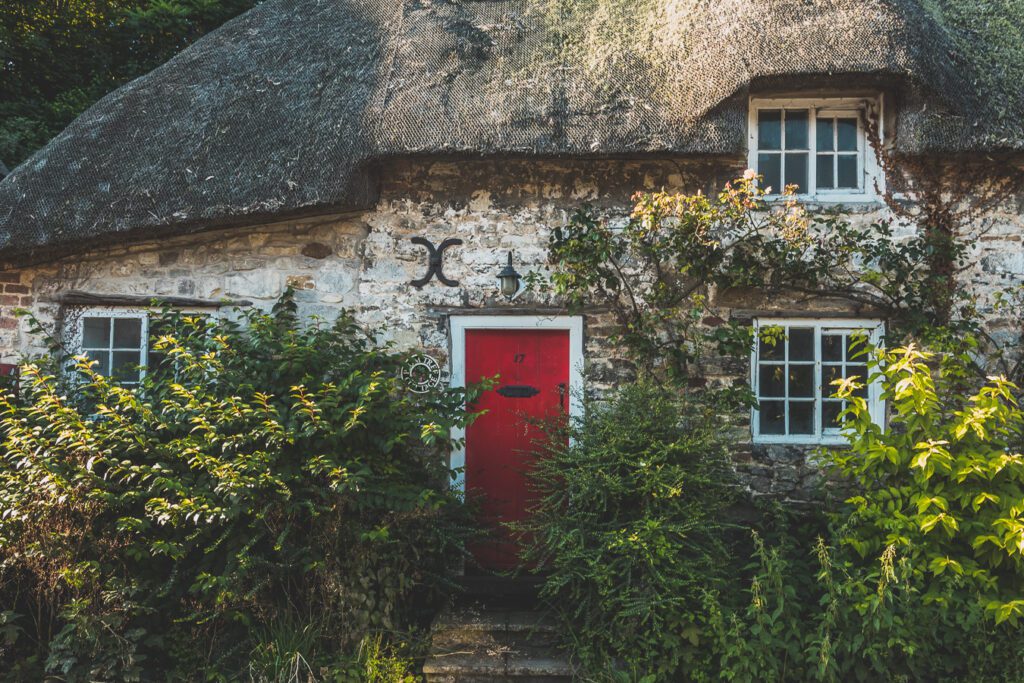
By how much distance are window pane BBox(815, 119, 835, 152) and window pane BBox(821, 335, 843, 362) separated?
1.49m

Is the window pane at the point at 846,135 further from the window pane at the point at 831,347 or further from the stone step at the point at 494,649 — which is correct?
the stone step at the point at 494,649

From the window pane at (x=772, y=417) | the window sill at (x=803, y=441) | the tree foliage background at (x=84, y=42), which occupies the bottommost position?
the window sill at (x=803, y=441)

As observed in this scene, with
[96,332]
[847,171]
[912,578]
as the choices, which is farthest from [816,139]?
[96,332]

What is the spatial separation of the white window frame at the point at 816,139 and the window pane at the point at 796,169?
0.04 meters

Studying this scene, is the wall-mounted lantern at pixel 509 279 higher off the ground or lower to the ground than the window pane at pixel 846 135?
lower

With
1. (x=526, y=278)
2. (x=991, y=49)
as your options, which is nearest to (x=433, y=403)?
(x=526, y=278)

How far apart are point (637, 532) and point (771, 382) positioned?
217 centimetres

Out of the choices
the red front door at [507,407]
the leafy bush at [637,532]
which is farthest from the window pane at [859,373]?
the red front door at [507,407]

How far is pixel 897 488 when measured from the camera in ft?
15.3

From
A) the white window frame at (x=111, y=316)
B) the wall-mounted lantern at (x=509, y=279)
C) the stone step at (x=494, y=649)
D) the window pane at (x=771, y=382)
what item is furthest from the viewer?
the white window frame at (x=111, y=316)

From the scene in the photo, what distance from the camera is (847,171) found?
6.17 meters

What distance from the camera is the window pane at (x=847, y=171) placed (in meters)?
6.16

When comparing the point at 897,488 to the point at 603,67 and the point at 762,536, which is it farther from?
the point at 603,67

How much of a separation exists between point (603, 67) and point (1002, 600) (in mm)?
4472
